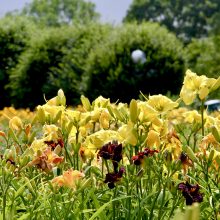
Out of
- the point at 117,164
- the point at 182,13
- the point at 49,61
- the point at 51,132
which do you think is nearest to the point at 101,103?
the point at 51,132

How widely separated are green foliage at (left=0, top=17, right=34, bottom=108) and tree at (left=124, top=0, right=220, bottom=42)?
32499mm

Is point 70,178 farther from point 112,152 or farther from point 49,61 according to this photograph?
point 49,61

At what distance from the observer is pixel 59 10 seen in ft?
190

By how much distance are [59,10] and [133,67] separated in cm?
4394

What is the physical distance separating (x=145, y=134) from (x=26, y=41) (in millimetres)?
17295

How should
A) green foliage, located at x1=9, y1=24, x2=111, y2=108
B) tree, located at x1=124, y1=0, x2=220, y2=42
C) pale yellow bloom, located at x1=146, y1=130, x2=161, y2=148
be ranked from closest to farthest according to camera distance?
pale yellow bloom, located at x1=146, y1=130, x2=161, y2=148 → green foliage, located at x1=9, y1=24, x2=111, y2=108 → tree, located at x1=124, y1=0, x2=220, y2=42

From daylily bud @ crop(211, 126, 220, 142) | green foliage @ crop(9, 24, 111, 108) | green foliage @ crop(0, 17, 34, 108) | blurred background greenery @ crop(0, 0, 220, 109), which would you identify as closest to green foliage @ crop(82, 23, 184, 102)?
blurred background greenery @ crop(0, 0, 220, 109)

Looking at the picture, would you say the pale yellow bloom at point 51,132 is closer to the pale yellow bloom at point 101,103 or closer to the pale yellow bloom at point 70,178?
the pale yellow bloom at point 101,103

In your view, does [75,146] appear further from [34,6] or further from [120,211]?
[34,6]

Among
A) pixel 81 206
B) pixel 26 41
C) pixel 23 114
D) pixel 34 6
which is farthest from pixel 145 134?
pixel 34 6

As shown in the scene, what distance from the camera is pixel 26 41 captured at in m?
19.1

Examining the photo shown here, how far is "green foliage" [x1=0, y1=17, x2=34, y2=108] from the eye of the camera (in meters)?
19.0

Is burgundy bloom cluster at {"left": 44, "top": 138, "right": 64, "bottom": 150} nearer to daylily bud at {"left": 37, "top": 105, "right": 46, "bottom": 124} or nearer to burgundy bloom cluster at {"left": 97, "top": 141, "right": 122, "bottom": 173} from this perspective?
daylily bud at {"left": 37, "top": 105, "right": 46, "bottom": 124}

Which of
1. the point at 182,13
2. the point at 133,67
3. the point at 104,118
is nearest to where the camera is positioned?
the point at 104,118
